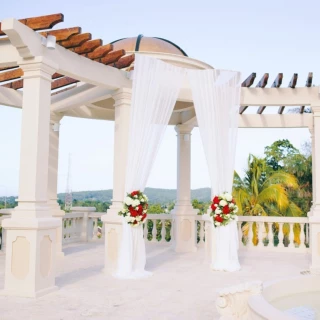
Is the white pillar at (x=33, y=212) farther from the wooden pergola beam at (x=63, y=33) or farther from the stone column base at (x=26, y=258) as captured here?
the wooden pergola beam at (x=63, y=33)

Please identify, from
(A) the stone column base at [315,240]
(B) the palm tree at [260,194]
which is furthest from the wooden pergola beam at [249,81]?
(B) the palm tree at [260,194]

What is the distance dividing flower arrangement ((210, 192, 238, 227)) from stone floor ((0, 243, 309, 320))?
88cm

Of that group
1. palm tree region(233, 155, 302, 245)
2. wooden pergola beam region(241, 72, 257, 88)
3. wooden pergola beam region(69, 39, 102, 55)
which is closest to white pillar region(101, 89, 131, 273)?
wooden pergola beam region(69, 39, 102, 55)

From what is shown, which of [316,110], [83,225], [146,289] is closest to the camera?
[146,289]

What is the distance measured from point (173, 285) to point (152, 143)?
2263mm

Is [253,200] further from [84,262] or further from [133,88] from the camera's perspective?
[133,88]

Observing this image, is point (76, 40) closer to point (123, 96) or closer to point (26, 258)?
point (123, 96)

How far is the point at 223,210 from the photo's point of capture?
25.7 ft

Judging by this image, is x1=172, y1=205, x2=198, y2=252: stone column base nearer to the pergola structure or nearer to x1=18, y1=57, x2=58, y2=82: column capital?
the pergola structure

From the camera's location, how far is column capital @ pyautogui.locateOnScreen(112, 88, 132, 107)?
25.6 feet

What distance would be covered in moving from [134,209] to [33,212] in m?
1.78

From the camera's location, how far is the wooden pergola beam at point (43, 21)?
223 inches

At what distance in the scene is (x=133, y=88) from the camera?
24.4 ft

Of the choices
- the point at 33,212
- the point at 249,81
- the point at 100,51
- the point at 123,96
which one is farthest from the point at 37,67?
the point at 249,81
